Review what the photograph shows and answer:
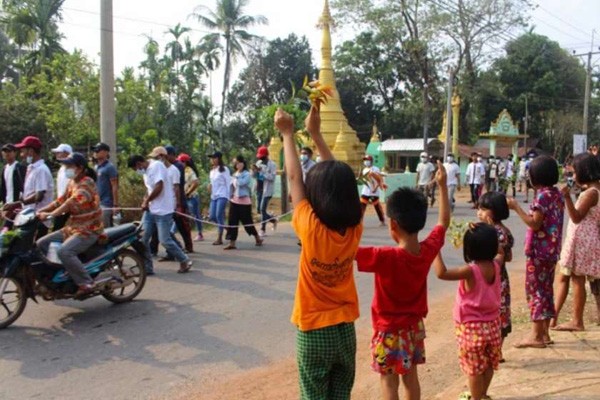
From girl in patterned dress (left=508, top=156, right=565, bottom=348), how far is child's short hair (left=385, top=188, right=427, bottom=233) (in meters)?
1.61

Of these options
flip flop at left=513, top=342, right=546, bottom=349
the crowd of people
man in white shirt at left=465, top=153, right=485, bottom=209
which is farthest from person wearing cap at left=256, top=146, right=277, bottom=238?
man in white shirt at left=465, top=153, right=485, bottom=209

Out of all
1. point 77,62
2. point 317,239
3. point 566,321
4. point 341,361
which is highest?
point 77,62

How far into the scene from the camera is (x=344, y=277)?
109 inches

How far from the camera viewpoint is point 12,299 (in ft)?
18.7

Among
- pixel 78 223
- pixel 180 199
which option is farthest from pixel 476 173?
pixel 78 223

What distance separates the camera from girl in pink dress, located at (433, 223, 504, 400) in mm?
3619

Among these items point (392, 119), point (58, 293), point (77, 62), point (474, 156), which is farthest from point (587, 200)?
point (392, 119)

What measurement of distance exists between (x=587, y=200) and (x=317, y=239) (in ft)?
10.5

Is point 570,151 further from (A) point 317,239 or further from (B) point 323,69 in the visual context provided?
(A) point 317,239

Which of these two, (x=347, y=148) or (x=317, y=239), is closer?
(x=317, y=239)

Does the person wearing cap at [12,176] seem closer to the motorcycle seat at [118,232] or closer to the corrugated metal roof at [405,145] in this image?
the motorcycle seat at [118,232]

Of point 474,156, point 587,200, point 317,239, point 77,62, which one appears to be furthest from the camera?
point 77,62

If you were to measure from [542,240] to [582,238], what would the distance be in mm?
745

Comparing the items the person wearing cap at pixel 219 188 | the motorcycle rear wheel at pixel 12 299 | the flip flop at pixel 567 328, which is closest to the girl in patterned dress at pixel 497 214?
the flip flop at pixel 567 328
